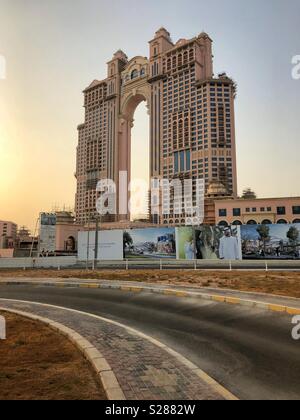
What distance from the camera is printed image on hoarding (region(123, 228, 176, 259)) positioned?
41.6 meters

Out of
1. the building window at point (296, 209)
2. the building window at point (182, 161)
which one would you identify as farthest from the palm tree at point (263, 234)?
the building window at point (182, 161)

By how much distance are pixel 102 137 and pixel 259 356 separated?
18381 cm

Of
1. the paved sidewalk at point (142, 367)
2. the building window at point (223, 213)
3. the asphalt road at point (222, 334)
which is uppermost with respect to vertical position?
the building window at point (223, 213)

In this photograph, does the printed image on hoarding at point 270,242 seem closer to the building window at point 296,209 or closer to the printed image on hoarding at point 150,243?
the printed image on hoarding at point 150,243

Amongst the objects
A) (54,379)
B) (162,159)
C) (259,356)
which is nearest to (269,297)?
(259,356)

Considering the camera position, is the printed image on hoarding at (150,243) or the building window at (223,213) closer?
the printed image on hoarding at (150,243)

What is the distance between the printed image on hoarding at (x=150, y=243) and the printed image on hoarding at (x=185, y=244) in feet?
2.55

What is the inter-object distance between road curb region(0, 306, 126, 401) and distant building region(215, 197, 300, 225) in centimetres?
8229

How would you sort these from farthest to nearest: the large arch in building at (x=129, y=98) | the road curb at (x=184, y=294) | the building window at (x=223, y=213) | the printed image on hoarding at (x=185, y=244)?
the large arch in building at (x=129, y=98)
the building window at (x=223, y=213)
the printed image on hoarding at (x=185, y=244)
the road curb at (x=184, y=294)

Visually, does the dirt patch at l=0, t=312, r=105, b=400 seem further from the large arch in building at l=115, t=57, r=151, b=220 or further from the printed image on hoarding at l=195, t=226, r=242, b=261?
the large arch in building at l=115, t=57, r=151, b=220

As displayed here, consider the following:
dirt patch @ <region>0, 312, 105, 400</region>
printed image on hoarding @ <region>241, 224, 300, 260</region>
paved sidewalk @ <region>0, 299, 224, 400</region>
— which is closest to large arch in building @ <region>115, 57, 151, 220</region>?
printed image on hoarding @ <region>241, 224, 300, 260</region>

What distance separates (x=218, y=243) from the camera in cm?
3897

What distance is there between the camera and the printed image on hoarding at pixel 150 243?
41.6 m
